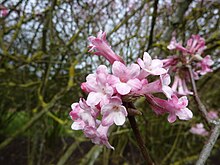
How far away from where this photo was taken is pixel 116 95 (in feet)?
3.22

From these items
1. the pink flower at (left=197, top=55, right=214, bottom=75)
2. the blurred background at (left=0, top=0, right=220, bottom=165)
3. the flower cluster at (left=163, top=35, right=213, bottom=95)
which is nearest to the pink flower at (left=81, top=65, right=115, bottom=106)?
the flower cluster at (left=163, top=35, right=213, bottom=95)

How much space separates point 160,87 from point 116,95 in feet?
0.54

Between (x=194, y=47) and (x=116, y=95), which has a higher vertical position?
(x=116, y=95)

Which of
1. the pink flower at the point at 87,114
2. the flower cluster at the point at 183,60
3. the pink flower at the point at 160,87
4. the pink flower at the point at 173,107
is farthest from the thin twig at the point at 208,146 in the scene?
the flower cluster at the point at 183,60

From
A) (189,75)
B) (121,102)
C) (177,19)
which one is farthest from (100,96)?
(177,19)

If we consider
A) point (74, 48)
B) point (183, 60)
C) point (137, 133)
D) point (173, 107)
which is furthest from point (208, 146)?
point (74, 48)

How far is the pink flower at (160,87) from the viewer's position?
1033mm

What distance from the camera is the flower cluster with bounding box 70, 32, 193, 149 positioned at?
947 mm

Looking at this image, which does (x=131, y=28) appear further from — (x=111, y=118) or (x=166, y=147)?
(x=111, y=118)

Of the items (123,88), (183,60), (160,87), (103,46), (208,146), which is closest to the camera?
(123,88)

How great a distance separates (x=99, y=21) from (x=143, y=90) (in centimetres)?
360

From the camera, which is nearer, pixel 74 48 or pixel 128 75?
pixel 128 75

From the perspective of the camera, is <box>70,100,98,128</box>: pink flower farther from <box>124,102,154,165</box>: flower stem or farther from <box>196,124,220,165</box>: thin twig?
<box>196,124,220,165</box>: thin twig

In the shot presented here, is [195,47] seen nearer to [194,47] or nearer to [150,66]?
[194,47]
